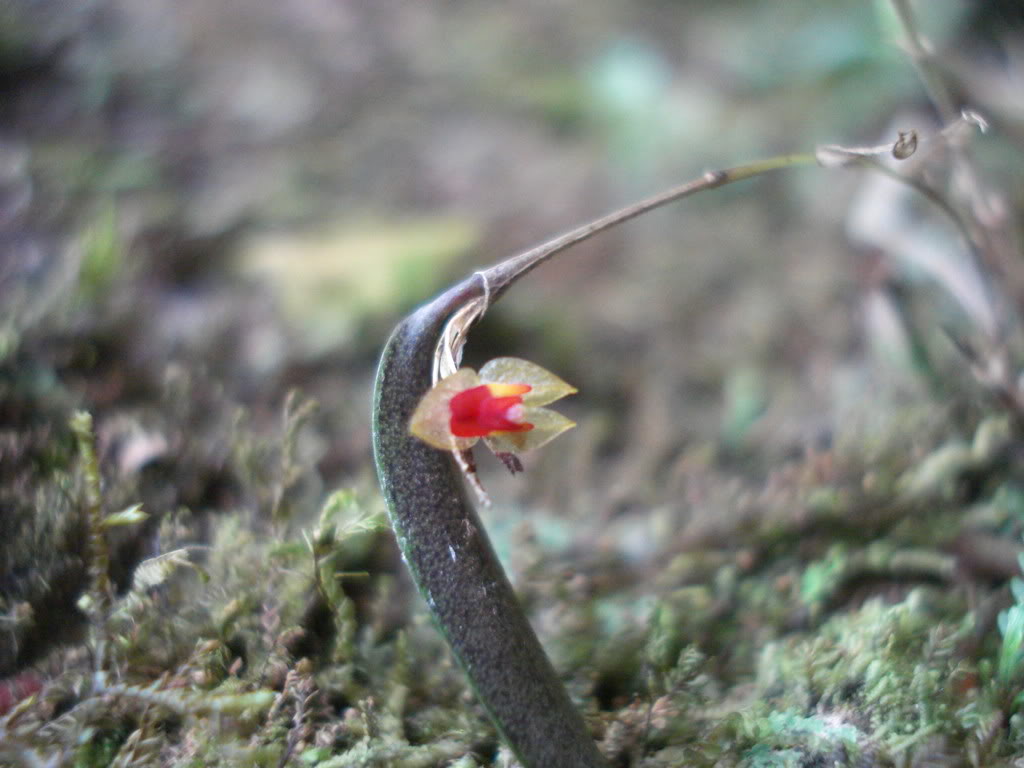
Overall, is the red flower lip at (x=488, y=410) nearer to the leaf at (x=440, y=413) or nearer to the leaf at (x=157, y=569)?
the leaf at (x=440, y=413)

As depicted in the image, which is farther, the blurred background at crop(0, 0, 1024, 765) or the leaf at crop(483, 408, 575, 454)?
the blurred background at crop(0, 0, 1024, 765)

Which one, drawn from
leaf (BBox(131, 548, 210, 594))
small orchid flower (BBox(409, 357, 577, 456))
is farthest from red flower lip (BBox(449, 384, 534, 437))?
leaf (BBox(131, 548, 210, 594))

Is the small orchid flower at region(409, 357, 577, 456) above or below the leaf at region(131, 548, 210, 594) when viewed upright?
above

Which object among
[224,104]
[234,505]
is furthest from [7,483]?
[224,104]

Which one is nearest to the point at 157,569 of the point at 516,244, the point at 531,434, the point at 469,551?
the point at 469,551

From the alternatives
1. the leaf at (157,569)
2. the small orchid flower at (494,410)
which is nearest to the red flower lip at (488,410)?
the small orchid flower at (494,410)

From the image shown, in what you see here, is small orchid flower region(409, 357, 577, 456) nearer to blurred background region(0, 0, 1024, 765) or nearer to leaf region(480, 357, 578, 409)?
leaf region(480, 357, 578, 409)

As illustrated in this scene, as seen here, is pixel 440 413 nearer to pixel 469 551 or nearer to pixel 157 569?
pixel 469 551

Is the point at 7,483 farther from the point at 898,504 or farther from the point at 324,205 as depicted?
the point at 898,504
